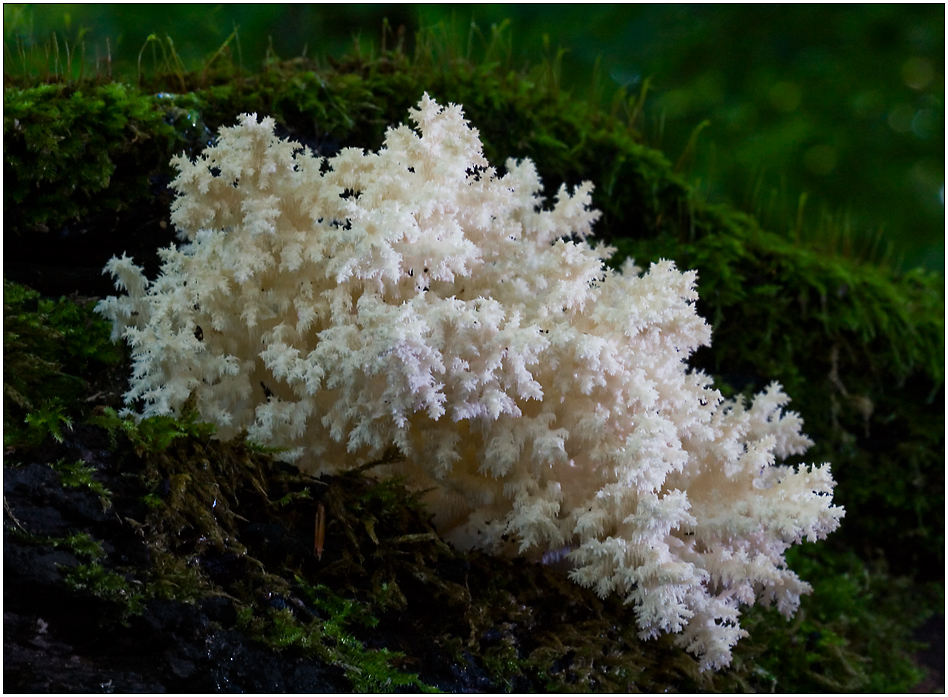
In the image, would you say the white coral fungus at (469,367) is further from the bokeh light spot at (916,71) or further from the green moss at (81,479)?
the bokeh light spot at (916,71)

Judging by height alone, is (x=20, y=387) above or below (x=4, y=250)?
below

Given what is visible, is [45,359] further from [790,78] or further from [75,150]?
[790,78]

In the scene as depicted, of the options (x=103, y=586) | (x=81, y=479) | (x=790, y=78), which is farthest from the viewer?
(x=790, y=78)

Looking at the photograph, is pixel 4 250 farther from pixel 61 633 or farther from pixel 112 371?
pixel 61 633

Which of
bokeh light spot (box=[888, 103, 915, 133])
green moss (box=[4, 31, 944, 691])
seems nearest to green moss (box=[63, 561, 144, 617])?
green moss (box=[4, 31, 944, 691])

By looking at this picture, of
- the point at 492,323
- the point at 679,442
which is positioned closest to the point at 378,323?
the point at 492,323

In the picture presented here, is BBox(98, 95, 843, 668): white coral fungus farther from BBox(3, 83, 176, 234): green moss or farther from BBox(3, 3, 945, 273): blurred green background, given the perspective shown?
BBox(3, 3, 945, 273): blurred green background

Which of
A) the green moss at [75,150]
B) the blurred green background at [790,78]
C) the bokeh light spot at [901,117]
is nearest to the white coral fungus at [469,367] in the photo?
the green moss at [75,150]

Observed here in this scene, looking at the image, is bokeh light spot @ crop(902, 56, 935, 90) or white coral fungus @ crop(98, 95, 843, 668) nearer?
white coral fungus @ crop(98, 95, 843, 668)

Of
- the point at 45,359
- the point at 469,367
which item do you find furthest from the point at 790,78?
the point at 45,359
